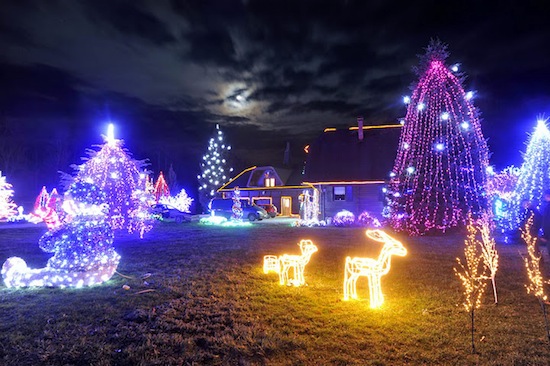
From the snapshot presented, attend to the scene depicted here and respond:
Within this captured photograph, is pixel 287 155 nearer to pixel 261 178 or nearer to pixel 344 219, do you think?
pixel 261 178

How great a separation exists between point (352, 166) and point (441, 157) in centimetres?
972

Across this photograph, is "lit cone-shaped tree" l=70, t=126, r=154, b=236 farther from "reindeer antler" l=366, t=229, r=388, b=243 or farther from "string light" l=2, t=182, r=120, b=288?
"reindeer antler" l=366, t=229, r=388, b=243

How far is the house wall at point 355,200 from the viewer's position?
24734mm

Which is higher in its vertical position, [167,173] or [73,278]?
[167,173]

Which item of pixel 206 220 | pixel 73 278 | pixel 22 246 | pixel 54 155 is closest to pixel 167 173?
pixel 54 155

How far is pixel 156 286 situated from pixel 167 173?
55.4m

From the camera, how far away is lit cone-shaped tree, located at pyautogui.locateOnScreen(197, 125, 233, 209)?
49.3m

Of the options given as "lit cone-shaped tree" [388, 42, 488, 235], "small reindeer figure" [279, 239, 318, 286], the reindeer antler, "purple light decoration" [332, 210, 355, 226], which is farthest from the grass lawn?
"purple light decoration" [332, 210, 355, 226]

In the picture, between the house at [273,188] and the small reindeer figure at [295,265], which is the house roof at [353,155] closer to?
the house at [273,188]

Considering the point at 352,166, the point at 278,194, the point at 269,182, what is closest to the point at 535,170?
the point at 352,166

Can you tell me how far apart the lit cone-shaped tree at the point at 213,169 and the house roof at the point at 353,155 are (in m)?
23.9

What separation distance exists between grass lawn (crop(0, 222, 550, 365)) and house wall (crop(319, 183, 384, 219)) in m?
15.8

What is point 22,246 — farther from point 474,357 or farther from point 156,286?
point 474,357

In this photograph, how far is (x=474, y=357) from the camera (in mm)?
4160
